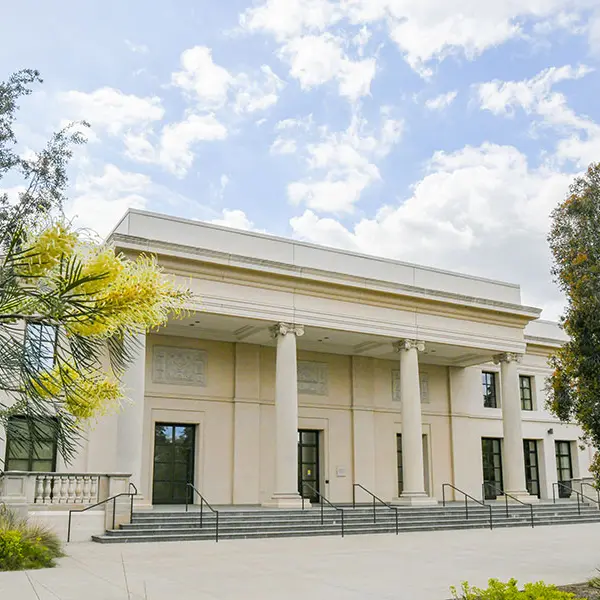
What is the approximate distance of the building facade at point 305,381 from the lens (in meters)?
19.8

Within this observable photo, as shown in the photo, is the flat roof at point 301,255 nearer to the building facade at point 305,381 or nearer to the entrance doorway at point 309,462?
the building facade at point 305,381

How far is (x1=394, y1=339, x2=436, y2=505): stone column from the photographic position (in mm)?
21766

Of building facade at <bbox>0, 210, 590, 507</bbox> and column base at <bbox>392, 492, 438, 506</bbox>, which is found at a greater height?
building facade at <bbox>0, 210, 590, 507</bbox>

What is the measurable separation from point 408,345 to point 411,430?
2.71 m

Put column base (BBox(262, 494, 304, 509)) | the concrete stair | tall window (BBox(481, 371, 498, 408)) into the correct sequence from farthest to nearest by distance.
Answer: tall window (BBox(481, 371, 498, 408)), column base (BBox(262, 494, 304, 509)), the concrete stair

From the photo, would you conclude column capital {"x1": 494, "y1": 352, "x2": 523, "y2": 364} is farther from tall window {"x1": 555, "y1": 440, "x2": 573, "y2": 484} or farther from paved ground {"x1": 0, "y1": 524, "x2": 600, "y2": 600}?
paved ground {"x1": 0, "y1": 524, "x2": 600, "y2": 600}

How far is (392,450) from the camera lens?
26.2 metres

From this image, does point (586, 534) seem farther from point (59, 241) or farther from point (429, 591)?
point (59, 241)

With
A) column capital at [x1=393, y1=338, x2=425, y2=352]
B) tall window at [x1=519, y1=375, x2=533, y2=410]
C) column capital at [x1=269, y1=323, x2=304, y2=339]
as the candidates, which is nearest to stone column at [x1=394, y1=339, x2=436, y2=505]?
column capital at [x1=393, y1=338, x2=425, y2=352]

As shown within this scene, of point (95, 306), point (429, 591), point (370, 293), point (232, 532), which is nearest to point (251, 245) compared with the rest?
point (370, 293)

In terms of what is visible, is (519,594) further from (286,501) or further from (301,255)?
(301,255)

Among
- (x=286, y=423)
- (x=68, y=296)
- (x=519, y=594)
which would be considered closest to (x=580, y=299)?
(x=519, y=594)

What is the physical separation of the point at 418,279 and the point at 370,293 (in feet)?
12.0

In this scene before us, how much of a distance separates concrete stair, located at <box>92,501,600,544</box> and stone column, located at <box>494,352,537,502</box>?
3.09ft
